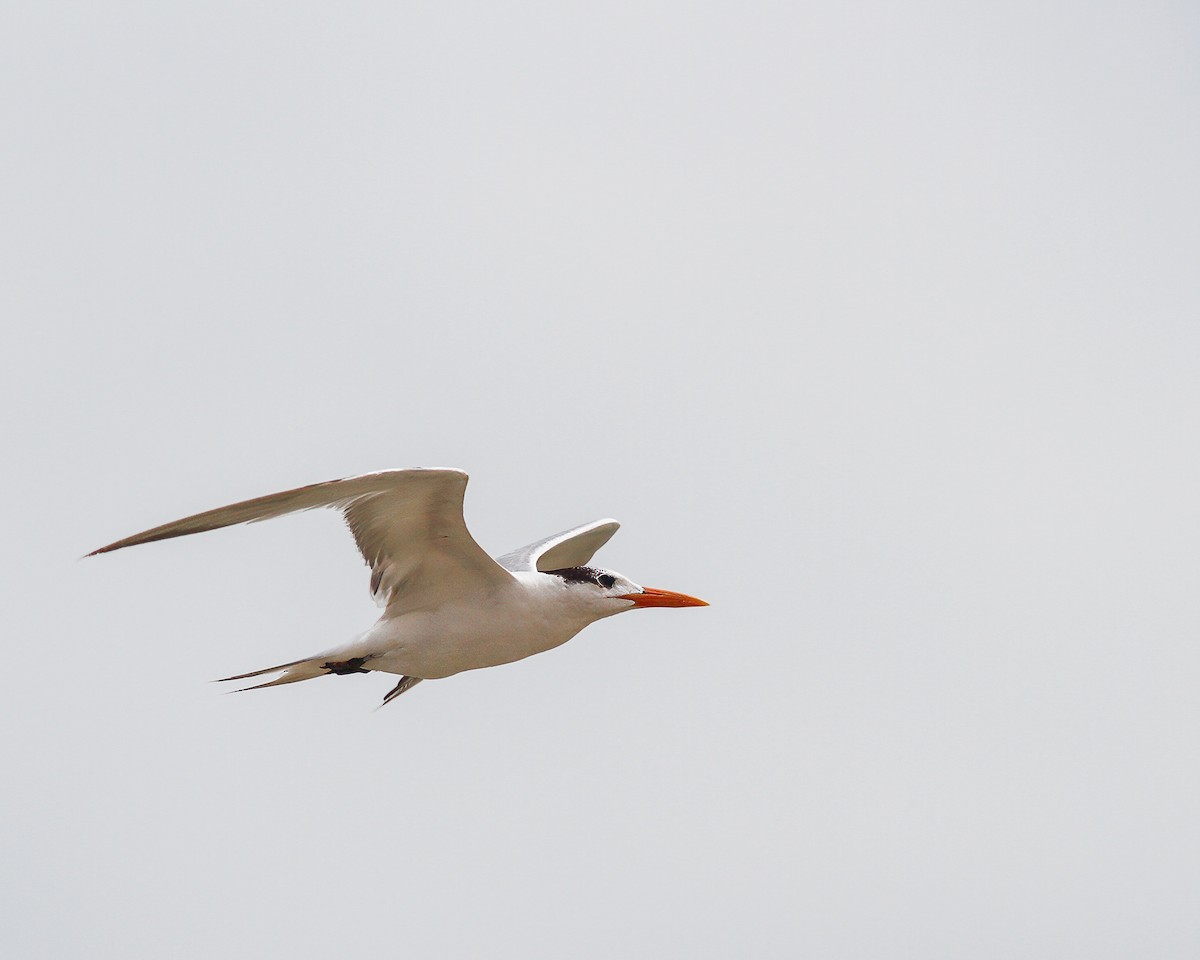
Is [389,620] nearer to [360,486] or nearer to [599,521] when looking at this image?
[360,486]

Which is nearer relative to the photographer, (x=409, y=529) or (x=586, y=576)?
(x=409, y=529)

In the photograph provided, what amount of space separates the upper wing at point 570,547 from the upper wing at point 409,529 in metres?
2.19

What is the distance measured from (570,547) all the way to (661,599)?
2661 millimetres

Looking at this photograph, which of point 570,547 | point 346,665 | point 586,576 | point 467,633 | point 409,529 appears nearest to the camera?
point 409,529

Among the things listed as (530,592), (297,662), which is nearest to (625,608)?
(530,592)

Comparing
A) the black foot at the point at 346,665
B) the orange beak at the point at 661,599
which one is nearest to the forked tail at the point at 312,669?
the black foot at the point at 346,665

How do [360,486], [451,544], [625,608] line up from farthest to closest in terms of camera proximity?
[625,608], [451,544], [360,486]

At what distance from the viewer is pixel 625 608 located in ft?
39.5

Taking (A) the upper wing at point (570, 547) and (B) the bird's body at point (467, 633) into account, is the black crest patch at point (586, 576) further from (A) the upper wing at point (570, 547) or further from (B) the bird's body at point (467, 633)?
(A) the upper wing at point (570, 547)

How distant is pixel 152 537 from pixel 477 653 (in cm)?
337

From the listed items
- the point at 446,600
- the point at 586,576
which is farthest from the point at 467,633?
the point at 586,576

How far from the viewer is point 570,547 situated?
14672 millimetres

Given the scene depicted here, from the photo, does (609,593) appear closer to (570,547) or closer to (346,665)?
(346,665)

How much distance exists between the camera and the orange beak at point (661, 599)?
39.5 feet
